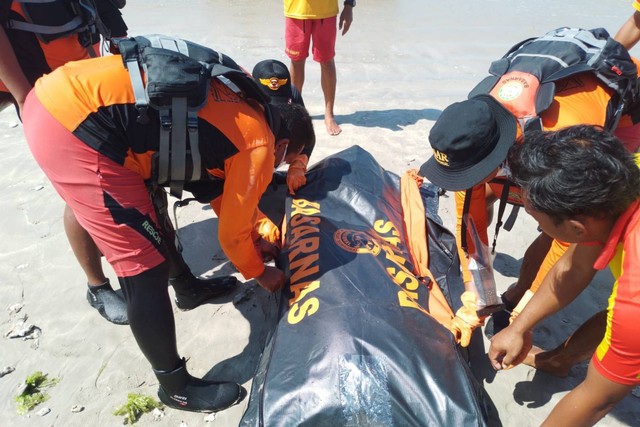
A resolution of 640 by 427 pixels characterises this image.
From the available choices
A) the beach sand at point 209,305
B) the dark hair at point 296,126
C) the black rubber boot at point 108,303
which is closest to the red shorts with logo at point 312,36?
the beach sand at point 209,305

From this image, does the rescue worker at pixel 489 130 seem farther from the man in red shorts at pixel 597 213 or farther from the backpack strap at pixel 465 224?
the man in red shorts at pixel 597 213

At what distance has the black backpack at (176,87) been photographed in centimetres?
152

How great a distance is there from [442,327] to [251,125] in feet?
3.61

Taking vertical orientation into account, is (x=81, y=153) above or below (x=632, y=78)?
below

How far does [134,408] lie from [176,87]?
4.49 ft

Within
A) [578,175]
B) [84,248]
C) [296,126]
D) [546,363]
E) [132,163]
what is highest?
[578,175]

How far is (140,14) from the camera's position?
26.5 ft

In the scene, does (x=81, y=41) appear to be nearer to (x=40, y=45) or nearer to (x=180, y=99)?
(x=40, y=45)

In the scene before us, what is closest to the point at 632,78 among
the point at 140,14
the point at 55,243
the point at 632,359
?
the point at 632,359

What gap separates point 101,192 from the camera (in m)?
1.62

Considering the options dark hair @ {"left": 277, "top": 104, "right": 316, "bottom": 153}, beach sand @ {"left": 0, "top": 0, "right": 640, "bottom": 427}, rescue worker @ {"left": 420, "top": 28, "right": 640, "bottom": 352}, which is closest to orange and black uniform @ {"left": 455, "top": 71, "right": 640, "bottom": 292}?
rescue worker @ {"left": 420, "top": 28, "right": 640, "bottom": 352}

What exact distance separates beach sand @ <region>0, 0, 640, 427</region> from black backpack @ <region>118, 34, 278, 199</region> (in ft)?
3.20

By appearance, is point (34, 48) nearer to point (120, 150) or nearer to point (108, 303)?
point (120, 150)

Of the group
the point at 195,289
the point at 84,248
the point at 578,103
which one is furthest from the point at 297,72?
the point at 578,103
